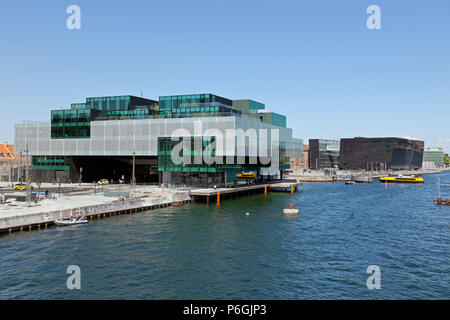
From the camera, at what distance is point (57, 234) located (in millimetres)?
53125

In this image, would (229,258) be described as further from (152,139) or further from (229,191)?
(152,139)

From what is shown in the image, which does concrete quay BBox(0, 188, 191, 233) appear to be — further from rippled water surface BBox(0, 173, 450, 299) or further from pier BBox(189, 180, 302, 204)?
pier BBox(189, 180, 302, 204)

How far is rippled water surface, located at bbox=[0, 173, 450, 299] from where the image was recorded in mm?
33750

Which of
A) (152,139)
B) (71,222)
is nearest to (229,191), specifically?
(152,139)

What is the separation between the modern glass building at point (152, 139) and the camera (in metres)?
105

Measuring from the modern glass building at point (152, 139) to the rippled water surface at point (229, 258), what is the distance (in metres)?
36.6

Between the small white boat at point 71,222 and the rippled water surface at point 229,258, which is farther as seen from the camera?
the small white boat at point 71,222

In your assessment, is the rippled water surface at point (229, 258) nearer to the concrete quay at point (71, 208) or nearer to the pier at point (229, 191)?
the concrete quay at point (71, 208)

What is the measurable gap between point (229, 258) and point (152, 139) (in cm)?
7116

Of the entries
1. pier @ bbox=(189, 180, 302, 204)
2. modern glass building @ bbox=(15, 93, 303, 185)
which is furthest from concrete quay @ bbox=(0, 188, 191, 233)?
modern glass building @ bbox=(15, 93, 303, 185)

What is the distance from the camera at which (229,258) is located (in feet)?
144

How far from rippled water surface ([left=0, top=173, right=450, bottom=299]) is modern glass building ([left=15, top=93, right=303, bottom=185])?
36637 mm

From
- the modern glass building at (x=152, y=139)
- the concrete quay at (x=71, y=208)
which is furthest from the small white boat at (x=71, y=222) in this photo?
the modern glass building at (x=152, y=139)
